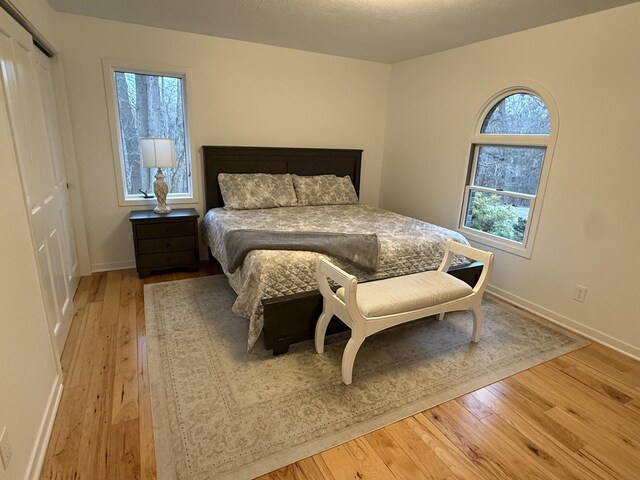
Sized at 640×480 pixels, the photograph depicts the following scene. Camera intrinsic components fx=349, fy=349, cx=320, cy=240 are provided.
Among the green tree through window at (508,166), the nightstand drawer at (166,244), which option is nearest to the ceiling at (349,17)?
the green tree through window at (508,166)

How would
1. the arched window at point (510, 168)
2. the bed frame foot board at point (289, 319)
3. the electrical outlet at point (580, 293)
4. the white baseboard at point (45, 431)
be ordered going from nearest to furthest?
the white baseboard at point (45, 431) → the bed frame foot board at point (289, 319) → the electrical outlet at point (580, 293) → the arched window at point (510, 168)

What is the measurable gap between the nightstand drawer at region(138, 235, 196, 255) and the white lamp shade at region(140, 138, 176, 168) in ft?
2.33

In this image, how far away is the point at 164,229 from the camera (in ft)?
11.1

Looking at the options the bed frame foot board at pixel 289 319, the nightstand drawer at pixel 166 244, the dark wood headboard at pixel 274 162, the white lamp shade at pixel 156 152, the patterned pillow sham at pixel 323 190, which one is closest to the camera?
the bed frame foot board at pixel 289 319

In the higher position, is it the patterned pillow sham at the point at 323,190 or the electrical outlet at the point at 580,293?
the patterned pillow sham at the point at 323,190

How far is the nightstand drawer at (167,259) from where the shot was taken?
3395 mm

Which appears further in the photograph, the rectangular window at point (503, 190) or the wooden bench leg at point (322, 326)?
the rectangular window at point (503, 190)

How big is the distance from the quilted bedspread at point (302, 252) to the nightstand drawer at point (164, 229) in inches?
8.1

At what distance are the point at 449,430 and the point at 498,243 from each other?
2136 millimetres

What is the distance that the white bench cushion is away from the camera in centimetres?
205

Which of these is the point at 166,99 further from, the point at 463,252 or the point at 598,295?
the point at 598,295

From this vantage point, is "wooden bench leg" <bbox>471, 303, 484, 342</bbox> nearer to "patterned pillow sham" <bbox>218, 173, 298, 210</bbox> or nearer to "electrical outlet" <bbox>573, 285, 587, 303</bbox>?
"electrical outlet" <bbox>573, 285, 587, 303</bbox>

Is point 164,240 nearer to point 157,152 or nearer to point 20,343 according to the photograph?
point 157,152

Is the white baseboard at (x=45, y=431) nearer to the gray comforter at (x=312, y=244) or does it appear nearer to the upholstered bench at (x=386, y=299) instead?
the gray comforter at (x=312, y=244)
